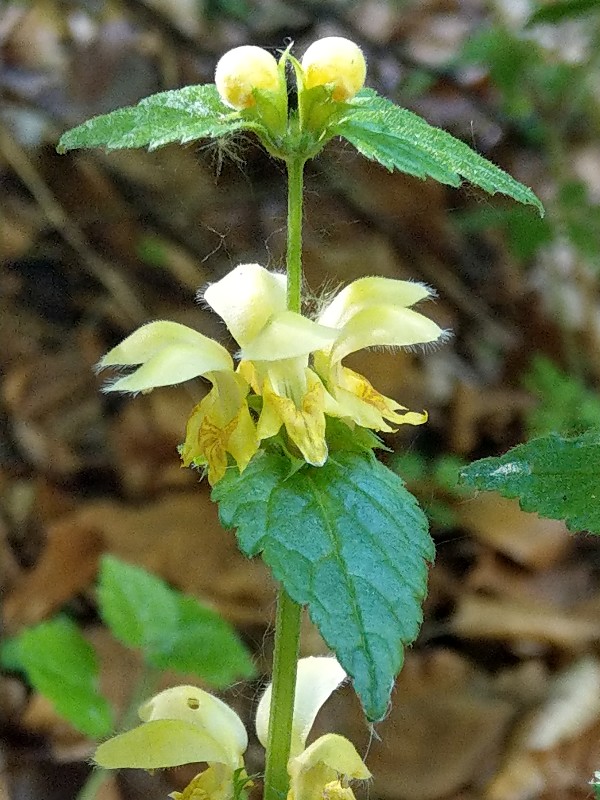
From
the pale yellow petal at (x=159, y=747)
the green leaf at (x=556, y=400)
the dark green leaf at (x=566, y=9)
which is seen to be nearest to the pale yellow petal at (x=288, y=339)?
the pale yellow petal at (x=159, y=747)

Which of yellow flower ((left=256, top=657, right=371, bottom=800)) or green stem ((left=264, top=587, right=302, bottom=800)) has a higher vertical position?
green stem ((left=264, top=587, right=302, bottom=800))

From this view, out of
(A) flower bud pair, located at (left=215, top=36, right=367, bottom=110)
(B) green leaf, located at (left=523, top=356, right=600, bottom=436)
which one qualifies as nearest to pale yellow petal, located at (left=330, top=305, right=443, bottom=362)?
(A) flower bud pair, located at (left=215, top=36, right=367, bottom=110)

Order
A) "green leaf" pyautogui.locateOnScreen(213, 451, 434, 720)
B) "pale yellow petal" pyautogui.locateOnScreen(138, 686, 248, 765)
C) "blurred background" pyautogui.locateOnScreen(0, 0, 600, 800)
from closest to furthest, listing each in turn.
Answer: "green leaf" pyautogui.locateOnScreen(213, 451, 434, 720)
"pale yellow petal" pyautogui.locateOnScreen(138, 686, 248, 765)
"blurred background" pyautogui.locateOnScreen(0, 0, 600, 800)

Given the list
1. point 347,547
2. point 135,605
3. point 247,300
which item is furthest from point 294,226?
point 135,605

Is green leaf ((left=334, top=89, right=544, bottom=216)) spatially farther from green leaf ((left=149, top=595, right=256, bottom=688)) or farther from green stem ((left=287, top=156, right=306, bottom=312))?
green leaf ((left=149, top=595, right=256, bottom=688))

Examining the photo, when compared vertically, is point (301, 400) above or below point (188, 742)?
above

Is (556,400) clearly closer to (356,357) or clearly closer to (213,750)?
(356,357)

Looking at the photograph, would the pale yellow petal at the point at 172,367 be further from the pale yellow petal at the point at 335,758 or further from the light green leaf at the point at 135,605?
the light green leaf at the point at 135,605
